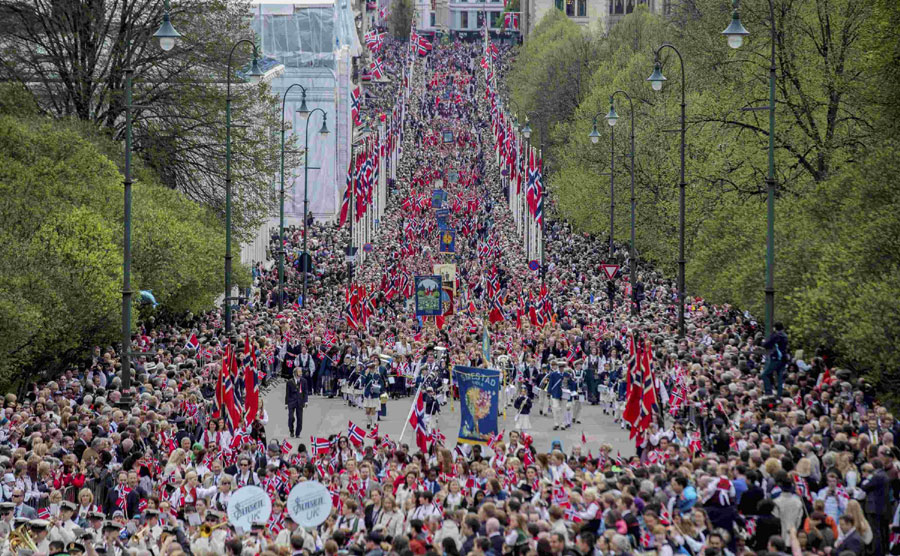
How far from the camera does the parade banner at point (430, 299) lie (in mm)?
43625

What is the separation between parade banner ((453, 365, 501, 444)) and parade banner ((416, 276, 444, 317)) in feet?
55.0

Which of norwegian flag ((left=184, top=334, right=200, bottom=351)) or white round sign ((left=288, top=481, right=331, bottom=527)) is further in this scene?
norwegian flag ((left=184, top=334, right=200, bottom=351))

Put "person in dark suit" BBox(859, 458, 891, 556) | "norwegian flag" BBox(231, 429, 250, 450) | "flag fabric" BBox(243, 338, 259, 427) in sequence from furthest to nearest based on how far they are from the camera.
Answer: "flag fabric" BBox(243, 338, 259, 427) < "norwegian flag" BBox(231, 429, 250, 450) < "person in dark suit" BBox(859, 458, 891, 556)

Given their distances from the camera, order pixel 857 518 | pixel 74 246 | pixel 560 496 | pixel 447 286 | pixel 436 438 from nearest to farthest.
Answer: pixel 857 518 → pixel 560 496 → pixel 436 438 → pixel 74 246 → pixel 447 286

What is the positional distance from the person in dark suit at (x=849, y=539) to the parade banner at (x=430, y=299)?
2804 centimetres

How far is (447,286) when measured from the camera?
4631cm

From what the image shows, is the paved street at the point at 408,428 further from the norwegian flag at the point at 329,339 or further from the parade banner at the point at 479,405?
the parade banner at the point at 479,405

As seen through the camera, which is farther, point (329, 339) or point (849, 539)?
point (329, 339)

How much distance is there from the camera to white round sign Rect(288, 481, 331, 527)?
16.9 meters

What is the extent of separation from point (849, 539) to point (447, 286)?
3084cm

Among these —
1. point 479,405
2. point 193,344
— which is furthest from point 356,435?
point 193,344

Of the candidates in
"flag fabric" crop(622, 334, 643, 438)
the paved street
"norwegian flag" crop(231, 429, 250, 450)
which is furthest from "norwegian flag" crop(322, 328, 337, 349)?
"flag fabric" crop(622, 334, 643, 438)

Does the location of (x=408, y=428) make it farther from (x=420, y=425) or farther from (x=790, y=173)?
(x=790, y=173)

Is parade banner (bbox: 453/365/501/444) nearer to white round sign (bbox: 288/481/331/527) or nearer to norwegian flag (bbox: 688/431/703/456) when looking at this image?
norwegian flag (bbox: 688/431/703/456)
